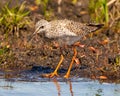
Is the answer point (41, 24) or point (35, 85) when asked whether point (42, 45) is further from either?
point (35, 85)

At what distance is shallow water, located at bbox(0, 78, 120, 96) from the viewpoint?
28.0ft

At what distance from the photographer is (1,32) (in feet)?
38.4

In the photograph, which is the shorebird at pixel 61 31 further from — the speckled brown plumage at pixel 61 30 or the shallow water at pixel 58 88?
the shallow water at pixel 58 88

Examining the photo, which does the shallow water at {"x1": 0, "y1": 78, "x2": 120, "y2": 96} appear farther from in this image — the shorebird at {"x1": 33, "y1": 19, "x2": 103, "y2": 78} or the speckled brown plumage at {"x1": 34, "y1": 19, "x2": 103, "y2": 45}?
the speckled brown plumage at {"x1": 34, "y1": 19, "x2": 103, "y2": 45}

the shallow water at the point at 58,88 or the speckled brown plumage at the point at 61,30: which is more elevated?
the speckled brown plumage at the point at 61,30

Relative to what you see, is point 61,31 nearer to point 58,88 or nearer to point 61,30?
point 61,30

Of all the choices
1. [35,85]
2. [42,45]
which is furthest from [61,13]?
[35,85]

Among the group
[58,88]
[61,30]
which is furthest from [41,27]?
[58,88]

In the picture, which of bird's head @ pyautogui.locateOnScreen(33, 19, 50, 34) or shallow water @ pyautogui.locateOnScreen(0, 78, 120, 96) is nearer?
shallow water @ pyautogui.locateOnScreen(0, 78, 120, 96)

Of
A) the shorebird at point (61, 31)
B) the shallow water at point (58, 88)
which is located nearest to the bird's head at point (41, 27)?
the shorebird at point (61, 31)

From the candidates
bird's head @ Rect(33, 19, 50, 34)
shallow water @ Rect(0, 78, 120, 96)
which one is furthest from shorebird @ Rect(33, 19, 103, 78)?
shallow water @ Rect(0, 78, 120, 96)

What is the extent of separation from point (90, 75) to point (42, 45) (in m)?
1.61

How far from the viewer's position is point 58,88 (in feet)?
29.2

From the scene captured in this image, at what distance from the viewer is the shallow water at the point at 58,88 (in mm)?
8523
